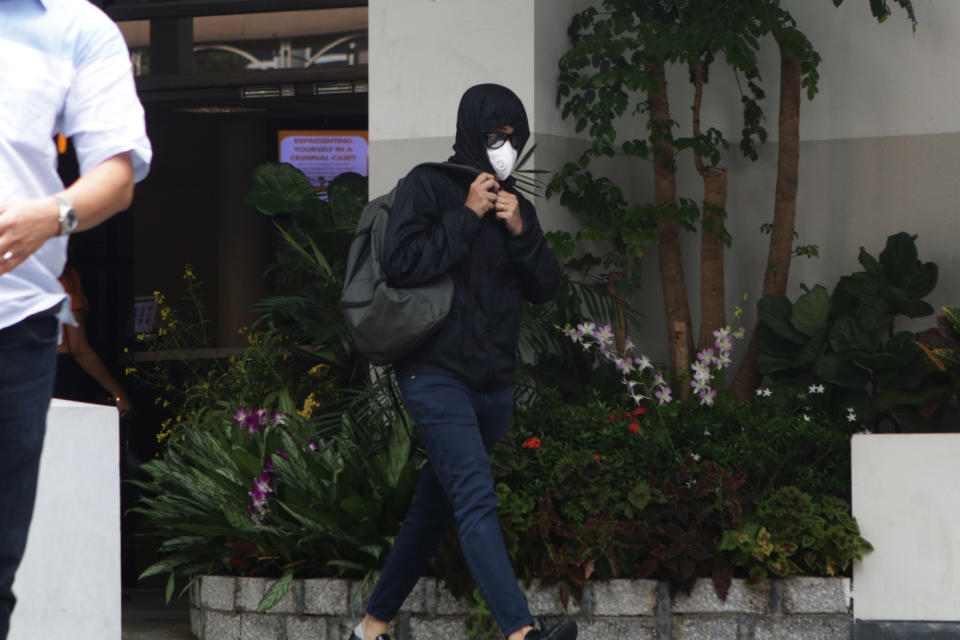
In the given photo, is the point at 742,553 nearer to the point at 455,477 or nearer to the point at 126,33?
the point at 455,477

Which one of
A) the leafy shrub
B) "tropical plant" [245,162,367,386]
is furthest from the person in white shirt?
"tropical plant" [245,162,367,386]

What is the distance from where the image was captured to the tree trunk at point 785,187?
637cm

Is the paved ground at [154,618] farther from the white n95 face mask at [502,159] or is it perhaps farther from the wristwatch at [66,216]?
the wristwatch at [66,216]

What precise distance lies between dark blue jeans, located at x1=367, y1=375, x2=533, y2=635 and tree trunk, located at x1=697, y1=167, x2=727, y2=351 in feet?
7.86

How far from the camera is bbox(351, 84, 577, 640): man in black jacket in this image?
13.0 ft

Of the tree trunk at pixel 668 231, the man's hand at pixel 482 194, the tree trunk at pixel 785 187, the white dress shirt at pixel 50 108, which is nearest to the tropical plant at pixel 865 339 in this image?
the tree trunk at pixel 785 187

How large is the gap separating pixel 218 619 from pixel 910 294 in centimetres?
331

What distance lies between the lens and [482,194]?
161 inches

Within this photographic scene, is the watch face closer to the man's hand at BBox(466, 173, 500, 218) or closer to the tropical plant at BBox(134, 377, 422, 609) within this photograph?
the man's hand at BBox(466, 173, 500, 218)

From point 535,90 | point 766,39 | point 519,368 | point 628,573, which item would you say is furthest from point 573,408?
point 766,39

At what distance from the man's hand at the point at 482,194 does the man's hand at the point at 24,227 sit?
2.14 metres

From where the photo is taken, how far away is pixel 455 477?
3984 mm

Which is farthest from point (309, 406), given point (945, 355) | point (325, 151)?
point (325, 151)

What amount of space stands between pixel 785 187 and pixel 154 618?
3.51m
